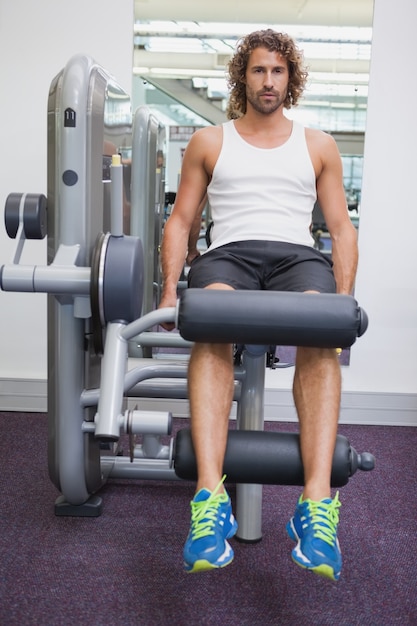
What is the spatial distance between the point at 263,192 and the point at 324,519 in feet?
3.13

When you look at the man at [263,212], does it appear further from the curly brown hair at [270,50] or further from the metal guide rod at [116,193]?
the metal guide rod at [116,193]

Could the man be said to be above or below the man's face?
below

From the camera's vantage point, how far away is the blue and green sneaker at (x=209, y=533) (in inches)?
54.5

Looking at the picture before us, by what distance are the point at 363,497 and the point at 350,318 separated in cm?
135

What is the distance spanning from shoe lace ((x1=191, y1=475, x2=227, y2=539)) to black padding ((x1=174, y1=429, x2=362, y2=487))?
0.26ft

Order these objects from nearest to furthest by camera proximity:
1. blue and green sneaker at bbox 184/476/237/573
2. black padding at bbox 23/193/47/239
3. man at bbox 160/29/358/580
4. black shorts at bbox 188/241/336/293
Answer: blue and green sneaker at bbox 184/476/237/573 → man at bbox 160/29/358/580 → black shorts at bbox 188/241/336/293 → black padding at bbox 23/193/47/239

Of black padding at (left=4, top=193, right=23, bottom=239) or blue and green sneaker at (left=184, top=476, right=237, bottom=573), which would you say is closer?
blue and green sneaker at (left=184, top=476, right=237, bottom=573)

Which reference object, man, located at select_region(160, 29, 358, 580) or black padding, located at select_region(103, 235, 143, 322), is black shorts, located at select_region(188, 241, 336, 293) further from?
black padding, located at select_region(103, 235, 143, 322)

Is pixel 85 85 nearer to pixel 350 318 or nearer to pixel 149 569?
pixel 350 318

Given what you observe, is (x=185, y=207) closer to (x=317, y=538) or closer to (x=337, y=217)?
(x=337, y=217)

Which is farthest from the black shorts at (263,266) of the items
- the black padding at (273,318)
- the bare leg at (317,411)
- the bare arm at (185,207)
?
the black padding at (273,318)

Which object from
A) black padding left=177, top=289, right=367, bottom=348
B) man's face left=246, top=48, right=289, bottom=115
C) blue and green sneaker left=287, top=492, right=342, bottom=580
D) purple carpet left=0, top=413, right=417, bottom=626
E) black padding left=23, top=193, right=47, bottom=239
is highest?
man's face left=246, top=48, right=289, bottom=115

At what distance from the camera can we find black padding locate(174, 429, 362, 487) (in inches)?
60.0

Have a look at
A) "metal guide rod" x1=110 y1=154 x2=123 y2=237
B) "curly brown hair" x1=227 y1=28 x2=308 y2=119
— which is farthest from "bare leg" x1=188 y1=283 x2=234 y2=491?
"curly brown hair" x1=227 y1=28 x2=308 y2=119
